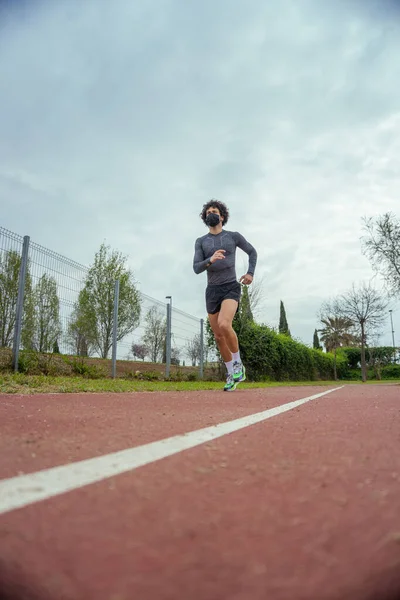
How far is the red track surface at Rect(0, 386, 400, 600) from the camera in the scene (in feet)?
1.79

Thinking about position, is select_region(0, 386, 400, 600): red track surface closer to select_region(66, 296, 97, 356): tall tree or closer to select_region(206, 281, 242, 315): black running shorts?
select_region(206, 281, 242, 315): black running shorts

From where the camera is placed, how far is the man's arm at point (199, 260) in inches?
234

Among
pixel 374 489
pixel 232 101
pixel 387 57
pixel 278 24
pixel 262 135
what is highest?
pixel 262 135

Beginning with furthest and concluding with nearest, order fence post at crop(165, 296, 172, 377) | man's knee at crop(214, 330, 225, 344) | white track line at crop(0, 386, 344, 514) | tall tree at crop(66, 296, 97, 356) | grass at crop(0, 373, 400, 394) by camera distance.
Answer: fence post at crop(165, 296, 172, 377) → tall tree at crop(66, 296, 97, 356) → man's knee at crop(214, 330, 225, 344) → grass at crop(0, 373, 400, 394) → white track line at crop(0, 386, 344, 514)

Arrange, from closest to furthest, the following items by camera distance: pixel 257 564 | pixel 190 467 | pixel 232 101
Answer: pixel 257 564 < pixel 190 467 < pixel 232 101

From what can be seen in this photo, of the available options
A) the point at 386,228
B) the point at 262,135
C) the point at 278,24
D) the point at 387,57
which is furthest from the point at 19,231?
the point at 386,228

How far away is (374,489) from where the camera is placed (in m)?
0.97

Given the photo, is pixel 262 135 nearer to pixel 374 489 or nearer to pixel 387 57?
pixel 387 57

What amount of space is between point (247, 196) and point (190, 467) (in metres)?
13.8

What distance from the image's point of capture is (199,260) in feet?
20.7

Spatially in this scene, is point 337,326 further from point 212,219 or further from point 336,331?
point 212,219

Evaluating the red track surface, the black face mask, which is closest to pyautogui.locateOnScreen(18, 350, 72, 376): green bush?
the black face mask

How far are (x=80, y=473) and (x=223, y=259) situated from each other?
5.28m

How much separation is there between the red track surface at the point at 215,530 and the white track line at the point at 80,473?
46 millimetres
